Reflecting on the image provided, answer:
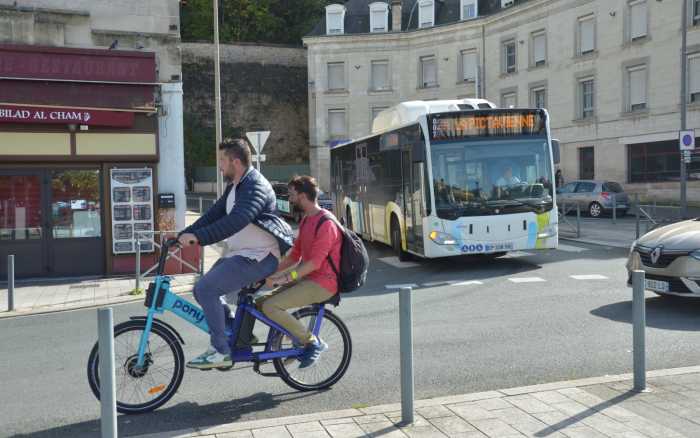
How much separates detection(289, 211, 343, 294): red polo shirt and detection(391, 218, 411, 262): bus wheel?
968 centimetres

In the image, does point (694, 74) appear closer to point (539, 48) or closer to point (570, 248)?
point (539, 48)

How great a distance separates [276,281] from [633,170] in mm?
33131

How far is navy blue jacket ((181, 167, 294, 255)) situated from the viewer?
5.21 metres

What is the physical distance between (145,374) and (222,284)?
877 mm

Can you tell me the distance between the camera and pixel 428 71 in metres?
47.9

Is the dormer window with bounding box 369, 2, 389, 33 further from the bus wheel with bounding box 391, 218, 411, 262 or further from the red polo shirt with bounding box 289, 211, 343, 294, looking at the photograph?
the red polo shirt with bounding box 289, 211, 343, 294

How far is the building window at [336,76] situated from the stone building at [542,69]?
0.07 m

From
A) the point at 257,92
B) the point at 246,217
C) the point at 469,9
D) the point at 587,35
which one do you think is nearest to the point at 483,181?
the point at 246,217

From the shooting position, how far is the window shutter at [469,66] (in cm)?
4516

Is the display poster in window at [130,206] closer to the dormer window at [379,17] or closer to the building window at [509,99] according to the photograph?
the building window at [509,99]

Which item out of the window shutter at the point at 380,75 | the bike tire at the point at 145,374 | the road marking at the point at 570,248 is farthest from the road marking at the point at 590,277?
the window shutter at the point at 380,75

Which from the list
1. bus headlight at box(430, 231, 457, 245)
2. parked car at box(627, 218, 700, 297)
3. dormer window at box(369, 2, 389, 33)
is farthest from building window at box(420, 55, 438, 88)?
parked car at box(627, 218, 700, 297)

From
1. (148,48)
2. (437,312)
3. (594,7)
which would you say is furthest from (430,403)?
(594,7)

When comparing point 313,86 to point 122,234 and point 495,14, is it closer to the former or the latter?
point 495,14
